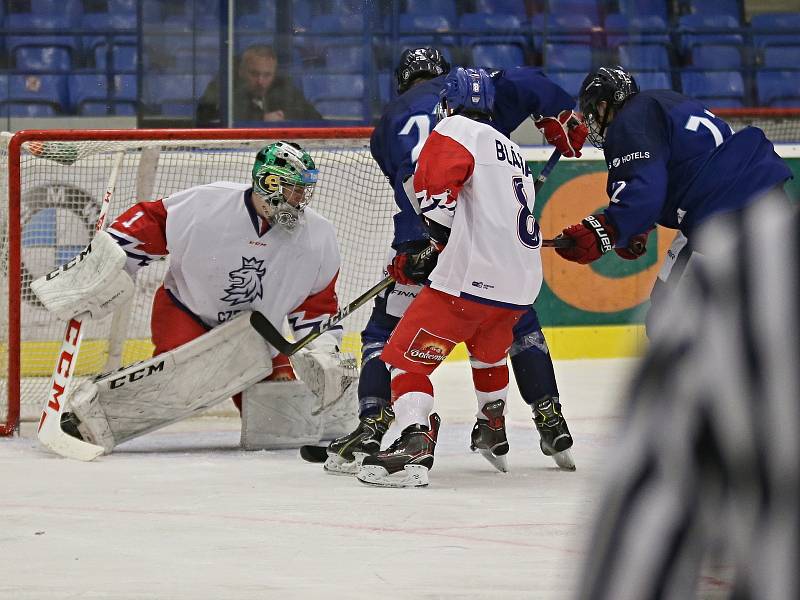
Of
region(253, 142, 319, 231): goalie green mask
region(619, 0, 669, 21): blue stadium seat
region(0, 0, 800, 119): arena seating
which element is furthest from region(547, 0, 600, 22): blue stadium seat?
region(253, 142, 319, 231): goalie green mask

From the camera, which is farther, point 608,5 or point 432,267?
point 608,5

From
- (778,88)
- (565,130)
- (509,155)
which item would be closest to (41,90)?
(565,130)

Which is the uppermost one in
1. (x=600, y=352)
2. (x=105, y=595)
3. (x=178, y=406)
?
(x=105, y=595)

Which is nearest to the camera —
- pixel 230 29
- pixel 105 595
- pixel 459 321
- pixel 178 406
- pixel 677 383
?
pixel 677 383

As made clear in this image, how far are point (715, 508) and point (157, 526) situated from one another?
2.32 m

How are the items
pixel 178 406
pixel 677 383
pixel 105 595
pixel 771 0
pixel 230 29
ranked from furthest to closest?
1. pixel 771 0
2. pixel 230 29
3. pixel 178 406
4. pixel 105 595
5. pixel 677 383

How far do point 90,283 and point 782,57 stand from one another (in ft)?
15.1

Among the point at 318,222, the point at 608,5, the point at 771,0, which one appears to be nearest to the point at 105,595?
the point at 318,222

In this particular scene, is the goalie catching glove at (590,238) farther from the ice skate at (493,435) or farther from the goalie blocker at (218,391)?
the goalie blocker at (218,391)

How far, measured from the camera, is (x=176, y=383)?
3816mm

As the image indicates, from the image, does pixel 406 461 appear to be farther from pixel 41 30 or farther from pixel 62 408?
pixel 41 30

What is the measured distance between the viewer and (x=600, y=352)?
20.1 ft

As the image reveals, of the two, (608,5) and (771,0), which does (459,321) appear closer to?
(608,5)

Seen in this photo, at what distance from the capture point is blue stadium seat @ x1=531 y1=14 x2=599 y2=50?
664 cm
